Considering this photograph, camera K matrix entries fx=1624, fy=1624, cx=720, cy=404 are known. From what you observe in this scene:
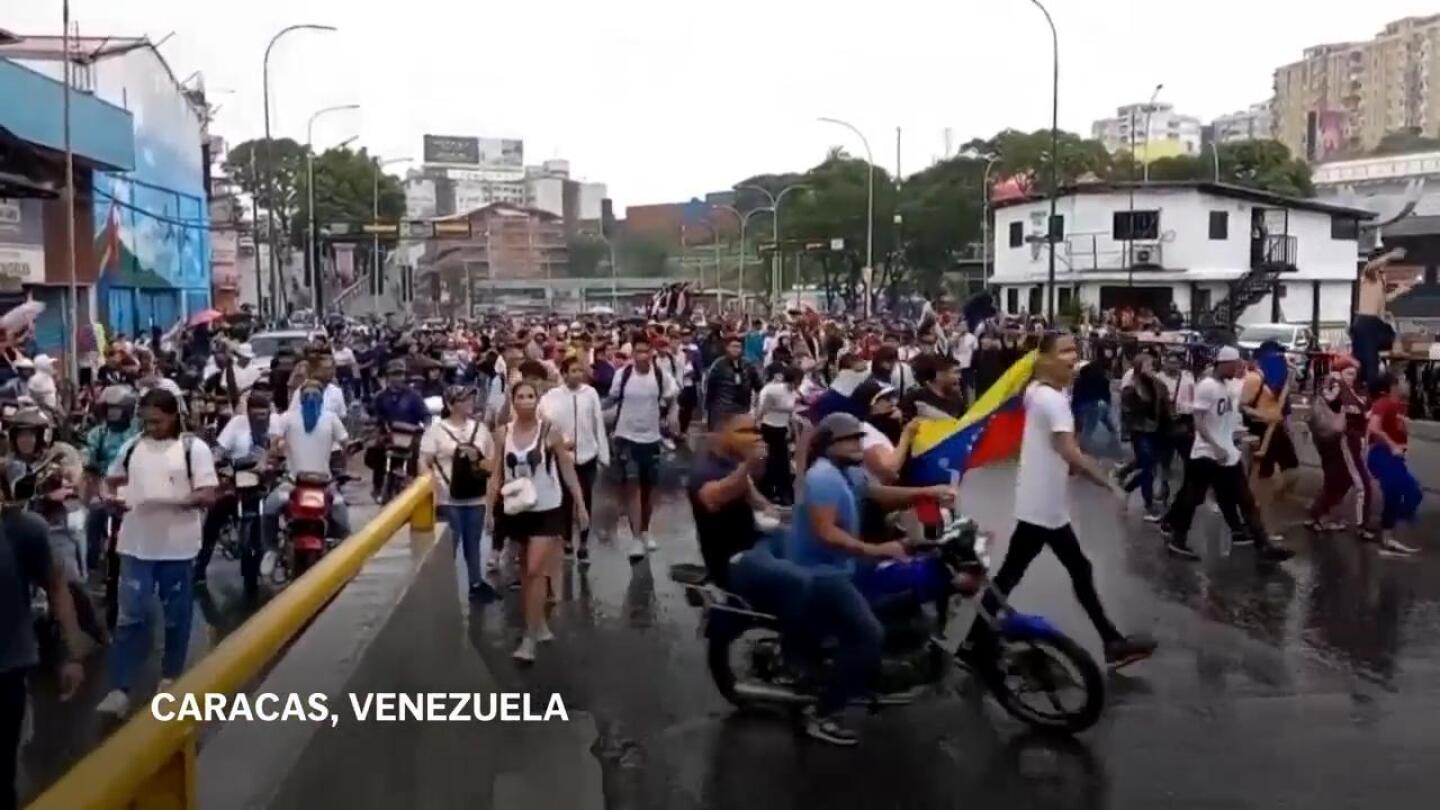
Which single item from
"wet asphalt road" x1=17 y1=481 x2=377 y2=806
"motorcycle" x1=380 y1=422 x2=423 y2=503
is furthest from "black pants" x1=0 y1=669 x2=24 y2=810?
"motorcycle" x1=380 y1=422 x2=423 y2=503

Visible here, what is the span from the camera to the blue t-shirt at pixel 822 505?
697 cm

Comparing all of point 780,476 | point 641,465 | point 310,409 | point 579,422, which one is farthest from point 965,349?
point 310,409

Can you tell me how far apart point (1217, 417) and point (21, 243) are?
2356cm

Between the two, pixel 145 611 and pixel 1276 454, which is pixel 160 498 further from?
pixel 1276 454

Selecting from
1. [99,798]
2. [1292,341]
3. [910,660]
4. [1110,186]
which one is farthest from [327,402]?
[1110,186]

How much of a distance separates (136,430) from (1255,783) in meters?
7.48

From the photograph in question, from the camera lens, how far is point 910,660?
7270 millimetres

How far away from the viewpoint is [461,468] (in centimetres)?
1021

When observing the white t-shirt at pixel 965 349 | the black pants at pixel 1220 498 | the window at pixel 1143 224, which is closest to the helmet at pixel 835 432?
the black pants at pixel 1220 498

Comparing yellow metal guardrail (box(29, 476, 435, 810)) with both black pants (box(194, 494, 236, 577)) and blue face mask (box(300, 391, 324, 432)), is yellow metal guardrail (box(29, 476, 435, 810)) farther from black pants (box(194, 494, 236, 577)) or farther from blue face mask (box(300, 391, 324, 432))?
black pants (box(194, 494, 236, 577))

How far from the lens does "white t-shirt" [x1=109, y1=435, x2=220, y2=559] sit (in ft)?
25.3

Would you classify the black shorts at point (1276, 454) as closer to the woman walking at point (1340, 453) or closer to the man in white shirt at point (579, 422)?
the woman walking at point (1340, 453)

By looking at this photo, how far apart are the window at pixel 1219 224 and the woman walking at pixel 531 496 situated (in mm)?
48604

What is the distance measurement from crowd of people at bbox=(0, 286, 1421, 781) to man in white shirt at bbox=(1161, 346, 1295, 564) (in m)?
0.02
